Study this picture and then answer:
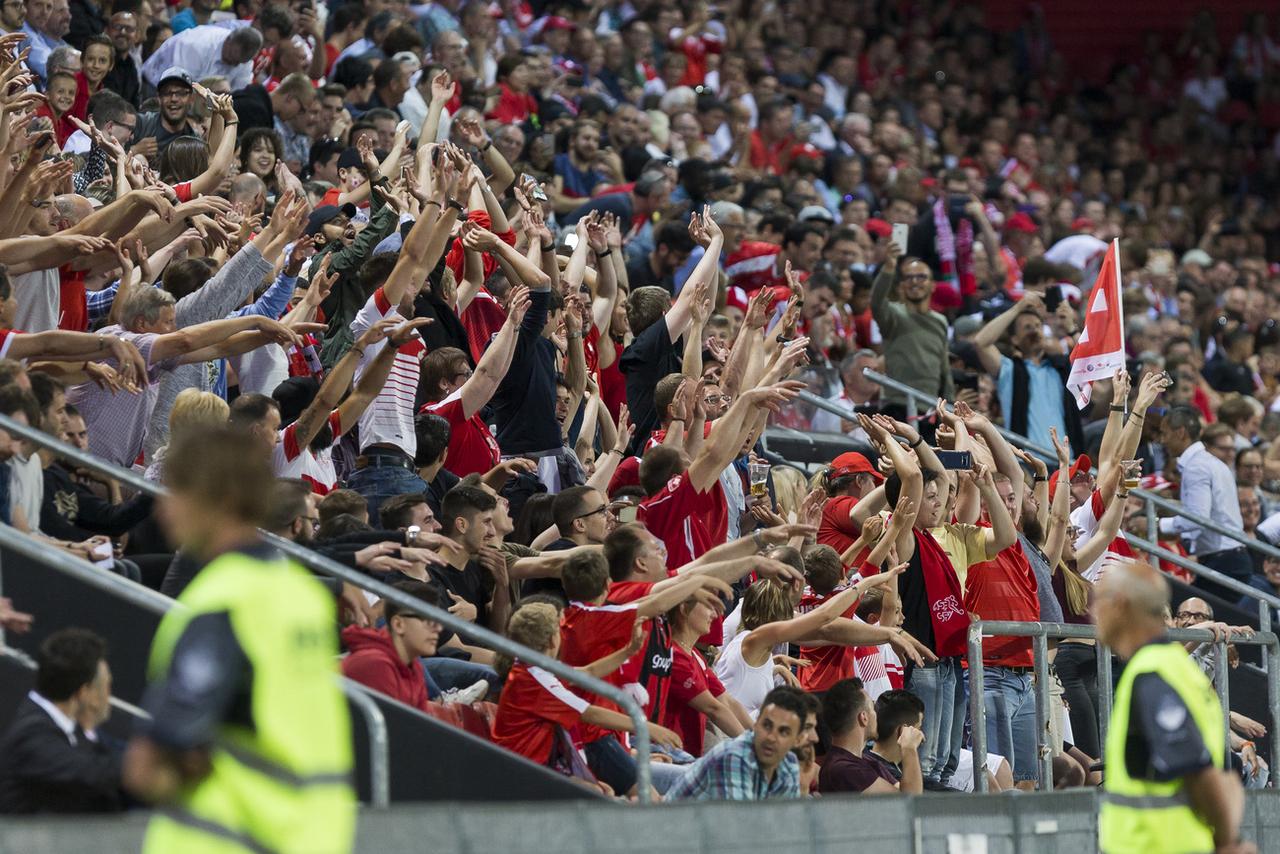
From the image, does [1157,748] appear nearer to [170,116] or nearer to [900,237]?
[170,116]

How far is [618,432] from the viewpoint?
1072 centimetres

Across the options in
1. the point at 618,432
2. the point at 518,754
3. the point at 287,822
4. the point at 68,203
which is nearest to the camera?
the point at 287,822

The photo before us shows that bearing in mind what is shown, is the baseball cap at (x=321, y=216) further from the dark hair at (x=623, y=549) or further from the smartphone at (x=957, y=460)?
the smartphone at (x=957, y=460)

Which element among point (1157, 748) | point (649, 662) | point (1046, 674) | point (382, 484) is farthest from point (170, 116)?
point (1157, 748)

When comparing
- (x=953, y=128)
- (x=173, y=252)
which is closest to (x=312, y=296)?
(x=173, y=252)

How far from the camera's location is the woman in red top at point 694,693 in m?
8.15

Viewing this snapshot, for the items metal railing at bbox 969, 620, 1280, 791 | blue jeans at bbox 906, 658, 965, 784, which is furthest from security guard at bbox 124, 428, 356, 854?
blue jeans at bbox 906, 658, 965, 784

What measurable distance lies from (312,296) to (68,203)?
1319 millimetres

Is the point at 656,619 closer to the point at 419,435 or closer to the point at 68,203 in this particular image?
the point at 419,435

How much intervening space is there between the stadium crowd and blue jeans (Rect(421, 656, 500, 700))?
13 mm

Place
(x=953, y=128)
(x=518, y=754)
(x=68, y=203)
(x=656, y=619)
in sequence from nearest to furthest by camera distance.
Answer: (x=518, y=754) < (x=656, y=619) < (x=68, y=203) < (x=953, y=128)

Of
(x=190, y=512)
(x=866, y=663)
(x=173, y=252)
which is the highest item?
(x=173, y=252)

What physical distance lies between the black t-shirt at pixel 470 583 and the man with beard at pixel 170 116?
178 inches

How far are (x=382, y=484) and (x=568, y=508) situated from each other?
82cm
